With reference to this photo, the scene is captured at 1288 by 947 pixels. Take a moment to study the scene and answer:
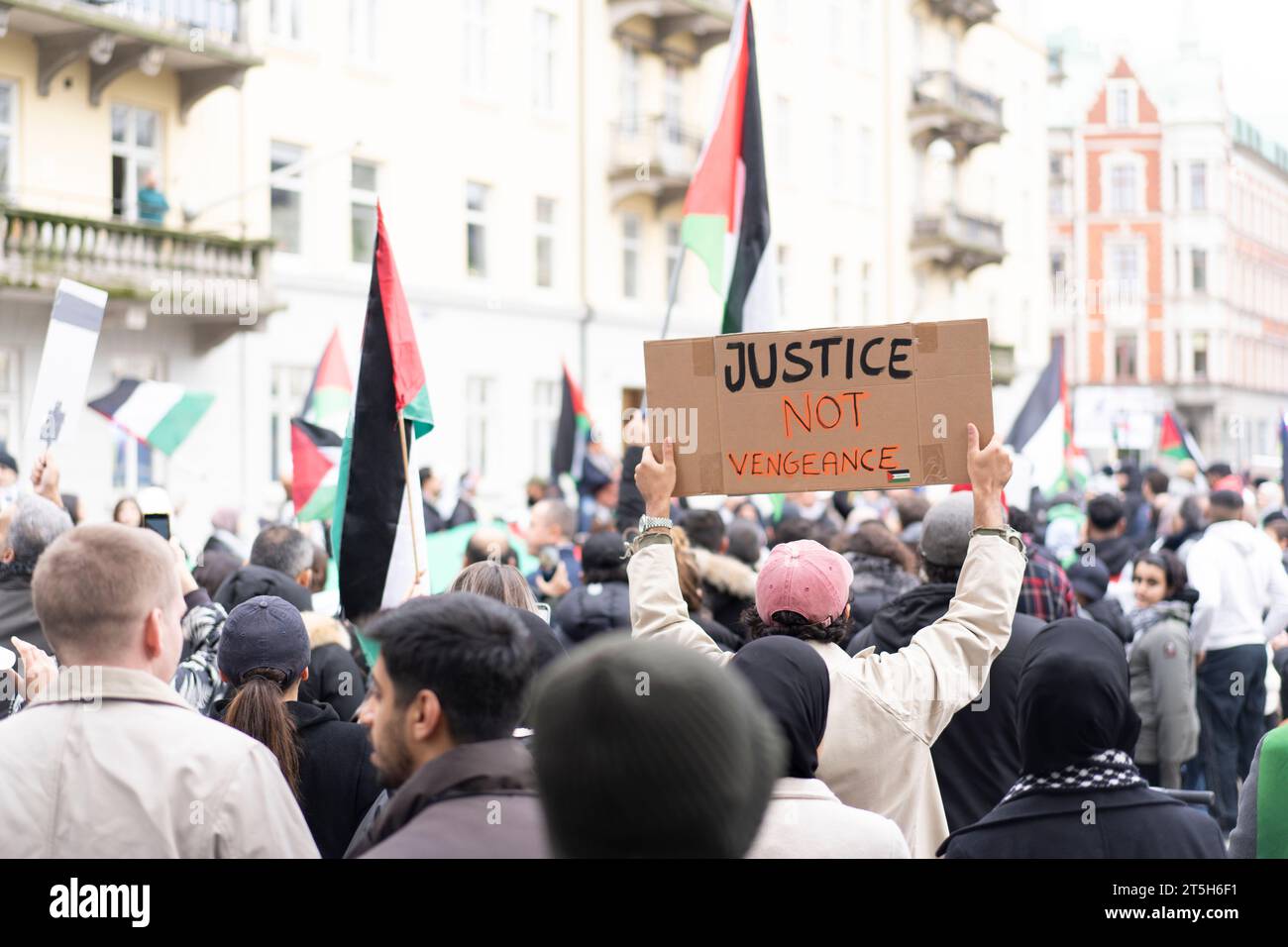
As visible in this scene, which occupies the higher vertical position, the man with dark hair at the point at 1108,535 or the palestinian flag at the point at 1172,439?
the palestinian flag at the point at 1172,439

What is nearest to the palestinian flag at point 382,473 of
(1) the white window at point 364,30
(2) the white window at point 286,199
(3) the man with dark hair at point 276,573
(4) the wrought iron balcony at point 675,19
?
(3) the man with dark hair at point 276,573

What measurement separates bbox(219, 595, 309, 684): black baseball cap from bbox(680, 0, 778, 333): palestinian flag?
13.5 feet

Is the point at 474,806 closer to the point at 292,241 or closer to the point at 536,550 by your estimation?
the point at 536,550

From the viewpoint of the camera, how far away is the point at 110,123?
1984cm

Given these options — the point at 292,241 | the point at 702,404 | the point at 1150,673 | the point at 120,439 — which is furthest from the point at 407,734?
the point at 292,241

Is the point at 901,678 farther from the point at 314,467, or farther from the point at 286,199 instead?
the point at 286,199

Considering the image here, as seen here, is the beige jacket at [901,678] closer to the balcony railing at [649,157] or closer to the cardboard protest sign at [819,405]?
the cardboard protest sign at [819,405]

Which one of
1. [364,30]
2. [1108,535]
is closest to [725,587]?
[1108,535]

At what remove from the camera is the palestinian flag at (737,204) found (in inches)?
314

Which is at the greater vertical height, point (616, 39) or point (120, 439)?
point (616, 39)

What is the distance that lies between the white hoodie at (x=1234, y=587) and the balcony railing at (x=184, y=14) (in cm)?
1469

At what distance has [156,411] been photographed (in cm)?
1085
